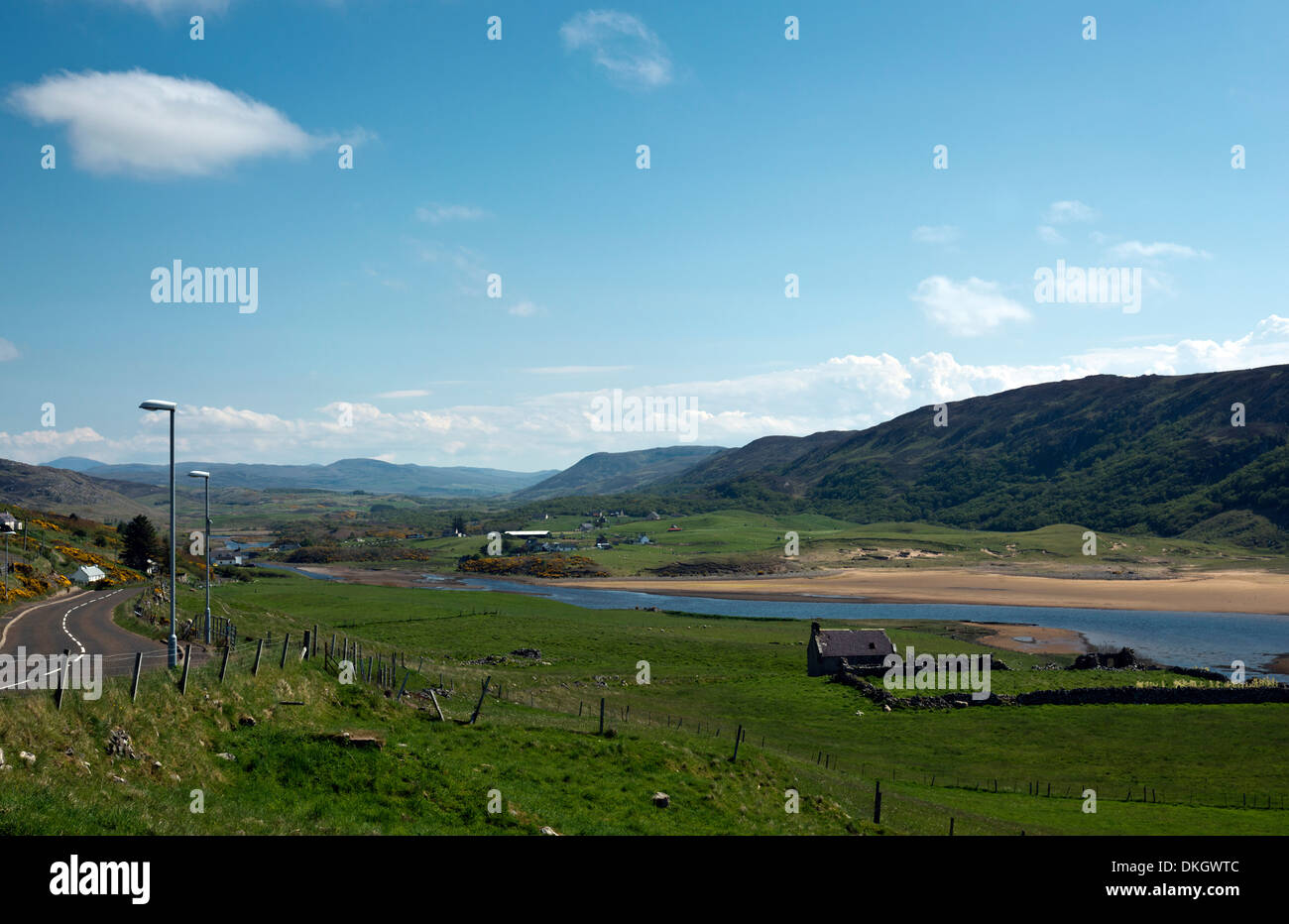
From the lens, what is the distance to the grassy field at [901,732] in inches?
1355

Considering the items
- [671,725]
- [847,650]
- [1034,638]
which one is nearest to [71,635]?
[671,725]

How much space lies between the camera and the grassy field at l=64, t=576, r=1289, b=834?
34.4 m

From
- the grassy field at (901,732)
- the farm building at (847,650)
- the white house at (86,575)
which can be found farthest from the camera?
the farm building at (847,650)

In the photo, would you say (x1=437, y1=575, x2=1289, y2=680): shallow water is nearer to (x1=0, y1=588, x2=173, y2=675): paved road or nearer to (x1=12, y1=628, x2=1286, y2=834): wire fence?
(x1=12, y1=628, x2=1286, y2=834): wire fence

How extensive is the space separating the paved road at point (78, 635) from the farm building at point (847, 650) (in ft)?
175

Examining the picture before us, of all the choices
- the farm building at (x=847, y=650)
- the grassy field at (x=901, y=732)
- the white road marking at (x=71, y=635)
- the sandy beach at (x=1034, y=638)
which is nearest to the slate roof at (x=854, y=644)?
the farm building at (x=847, y=650)

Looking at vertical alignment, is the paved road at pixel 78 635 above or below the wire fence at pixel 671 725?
above

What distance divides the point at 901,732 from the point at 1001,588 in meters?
111

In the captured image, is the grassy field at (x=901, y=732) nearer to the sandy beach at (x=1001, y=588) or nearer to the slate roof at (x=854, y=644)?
the slate roof at (x=854, y=644)

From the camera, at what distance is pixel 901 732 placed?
51156mm

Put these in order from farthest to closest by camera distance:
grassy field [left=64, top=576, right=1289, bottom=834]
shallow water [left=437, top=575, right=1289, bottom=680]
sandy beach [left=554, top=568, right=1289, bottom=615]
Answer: sandy beach [left=554, top=568, right=1289, bottom=615]
shallow water [left=437, top=575, right=1289, bottom=680]
grassy field [left=64, top=576, right=1289, bottom=834]

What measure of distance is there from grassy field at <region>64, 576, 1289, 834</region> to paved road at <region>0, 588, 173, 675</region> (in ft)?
11.6

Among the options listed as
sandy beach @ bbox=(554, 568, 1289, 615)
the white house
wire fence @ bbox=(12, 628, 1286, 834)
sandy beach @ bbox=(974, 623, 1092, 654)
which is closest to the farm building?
wire fence @ bbox=(12, 628, 1286, 834)

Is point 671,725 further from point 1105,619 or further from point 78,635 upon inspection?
point 1105,619
